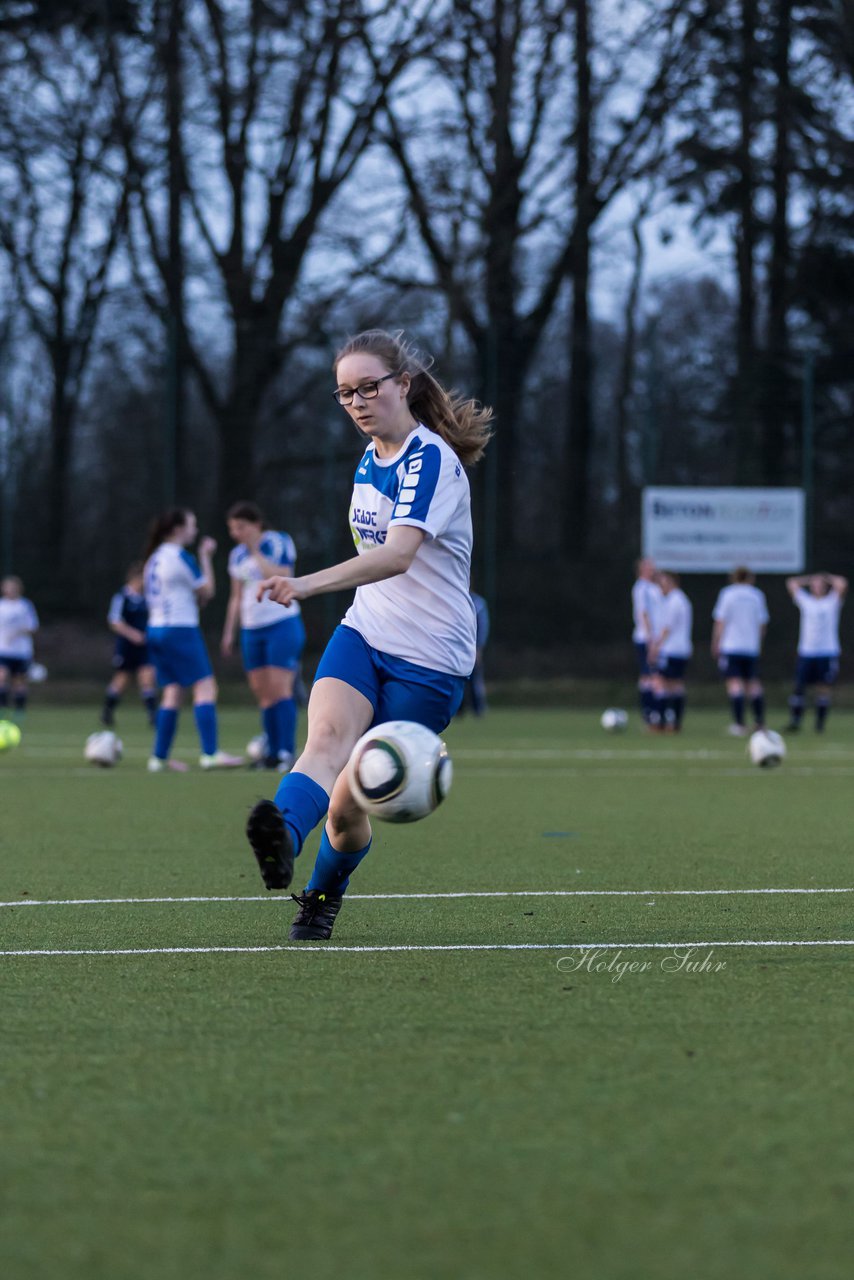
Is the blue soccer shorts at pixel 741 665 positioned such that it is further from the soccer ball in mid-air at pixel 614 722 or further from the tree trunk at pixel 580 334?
the tree trunk at pixel 580 334

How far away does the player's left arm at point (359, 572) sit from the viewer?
5340mm

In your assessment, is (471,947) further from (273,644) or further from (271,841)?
(273,644)

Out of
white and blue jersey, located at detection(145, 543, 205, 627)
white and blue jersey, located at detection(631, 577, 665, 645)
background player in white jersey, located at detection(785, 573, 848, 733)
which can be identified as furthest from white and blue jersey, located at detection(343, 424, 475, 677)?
background player in white jersey, located at detection(785, 573, 848, 733)

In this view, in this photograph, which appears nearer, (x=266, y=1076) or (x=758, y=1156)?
(x=758, y=1156)

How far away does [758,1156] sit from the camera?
3469 millimetres

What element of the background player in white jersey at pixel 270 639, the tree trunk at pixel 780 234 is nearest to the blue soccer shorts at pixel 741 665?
the background player in white jersey at pixel 270 639

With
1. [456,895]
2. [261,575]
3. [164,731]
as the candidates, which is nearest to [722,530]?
[164,731]

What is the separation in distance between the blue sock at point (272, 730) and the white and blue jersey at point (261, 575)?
0.70 metres

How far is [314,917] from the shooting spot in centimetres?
616

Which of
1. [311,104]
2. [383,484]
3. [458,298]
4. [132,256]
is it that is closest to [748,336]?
[458,298]

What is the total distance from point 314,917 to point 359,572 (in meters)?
1.25

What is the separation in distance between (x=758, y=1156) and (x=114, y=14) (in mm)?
31304

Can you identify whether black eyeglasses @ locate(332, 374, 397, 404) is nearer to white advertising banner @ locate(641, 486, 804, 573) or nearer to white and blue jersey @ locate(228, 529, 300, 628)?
white and blue jersey @ locate(228, 529, 300, 628)

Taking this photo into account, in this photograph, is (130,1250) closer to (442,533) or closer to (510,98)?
(442,533)
